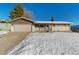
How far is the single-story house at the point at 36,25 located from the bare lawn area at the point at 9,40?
0.13m

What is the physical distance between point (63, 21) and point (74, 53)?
866 millimetres

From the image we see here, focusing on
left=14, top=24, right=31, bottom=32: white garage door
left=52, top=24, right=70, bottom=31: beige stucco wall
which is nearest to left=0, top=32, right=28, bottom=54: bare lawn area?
left=14, top=24, right=31, bottom=32: white garage door

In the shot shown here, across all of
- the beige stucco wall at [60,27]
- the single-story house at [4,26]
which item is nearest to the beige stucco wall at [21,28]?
the single-story house at [4,26]

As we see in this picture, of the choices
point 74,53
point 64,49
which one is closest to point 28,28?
point 64,49

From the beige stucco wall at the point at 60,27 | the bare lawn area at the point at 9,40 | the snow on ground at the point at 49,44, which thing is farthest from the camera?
the beige stucco wall at the point at 60,27

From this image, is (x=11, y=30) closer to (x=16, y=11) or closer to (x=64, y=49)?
(x=16, y=11)

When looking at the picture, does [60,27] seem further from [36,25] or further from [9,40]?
[9,40]

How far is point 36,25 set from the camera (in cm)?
430

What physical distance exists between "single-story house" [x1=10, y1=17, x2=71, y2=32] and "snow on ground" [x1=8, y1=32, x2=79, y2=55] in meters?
0.13

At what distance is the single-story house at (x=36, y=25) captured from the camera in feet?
13.8

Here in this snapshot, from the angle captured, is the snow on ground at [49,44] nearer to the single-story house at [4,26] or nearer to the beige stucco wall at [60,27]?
the beige stucco wall at [60,27]
